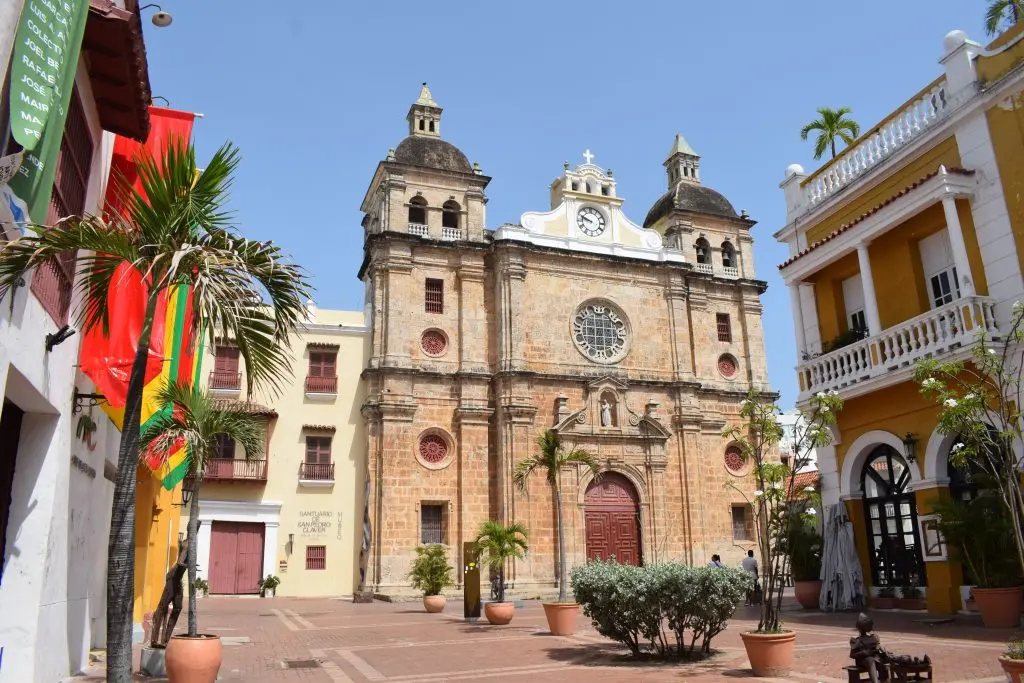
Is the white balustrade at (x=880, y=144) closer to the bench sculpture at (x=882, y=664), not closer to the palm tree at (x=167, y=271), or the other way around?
the bench sculpture at (x=882, y=664)


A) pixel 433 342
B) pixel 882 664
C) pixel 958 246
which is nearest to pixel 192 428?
A: pixel 882 664

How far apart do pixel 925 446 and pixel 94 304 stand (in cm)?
1425

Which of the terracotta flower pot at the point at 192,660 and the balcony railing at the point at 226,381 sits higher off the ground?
the balcony railing at the point at 226,381

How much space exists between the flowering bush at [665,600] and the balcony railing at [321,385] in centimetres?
1822

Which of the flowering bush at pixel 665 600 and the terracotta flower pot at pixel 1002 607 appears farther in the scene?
the terracotta flower pot at pixel 1002 607

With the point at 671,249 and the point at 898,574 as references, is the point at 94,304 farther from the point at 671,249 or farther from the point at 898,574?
the point at 671,249

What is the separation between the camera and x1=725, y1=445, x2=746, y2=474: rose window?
32.3m

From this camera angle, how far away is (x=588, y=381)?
3058 centimetres

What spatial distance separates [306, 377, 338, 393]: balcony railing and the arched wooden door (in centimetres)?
1032

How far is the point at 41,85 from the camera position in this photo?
593cm

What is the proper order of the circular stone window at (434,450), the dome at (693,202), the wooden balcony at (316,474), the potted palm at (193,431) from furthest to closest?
the dome at (693,202) < the circular stone window at (434,450) < the wooden balcony at (316,474) < the potted palm at (193,431)

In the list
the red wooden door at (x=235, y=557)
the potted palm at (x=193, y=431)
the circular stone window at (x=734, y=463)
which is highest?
the circular stone window at (x=734, y=463)

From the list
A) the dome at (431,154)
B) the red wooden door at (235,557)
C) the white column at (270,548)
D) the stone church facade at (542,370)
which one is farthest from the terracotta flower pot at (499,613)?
the dome at (431,154)

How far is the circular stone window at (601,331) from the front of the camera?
31.6 meters
